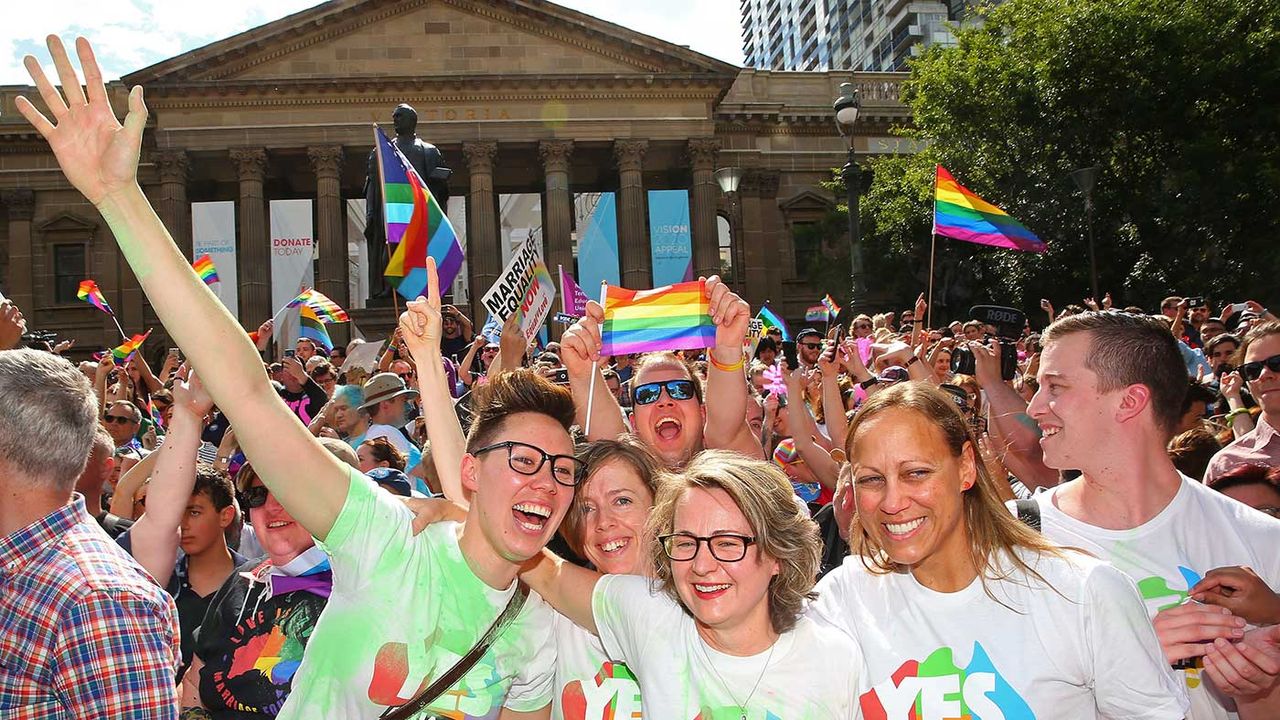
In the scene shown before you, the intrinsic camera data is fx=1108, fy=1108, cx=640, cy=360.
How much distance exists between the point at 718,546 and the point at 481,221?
3603 cm

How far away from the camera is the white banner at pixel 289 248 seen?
3553 cm

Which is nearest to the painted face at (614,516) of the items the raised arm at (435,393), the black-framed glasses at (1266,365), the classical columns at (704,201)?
the raised arm at (435,393)

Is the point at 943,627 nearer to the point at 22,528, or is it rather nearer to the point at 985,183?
the point at 22,528

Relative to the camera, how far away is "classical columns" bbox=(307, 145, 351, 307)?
37.6 meters

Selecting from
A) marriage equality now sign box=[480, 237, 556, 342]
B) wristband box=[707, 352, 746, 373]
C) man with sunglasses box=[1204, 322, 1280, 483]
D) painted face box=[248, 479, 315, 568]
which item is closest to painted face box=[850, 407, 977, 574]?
wristband box=[707, 352, 746, 373]

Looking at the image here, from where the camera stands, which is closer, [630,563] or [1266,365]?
[630,563]

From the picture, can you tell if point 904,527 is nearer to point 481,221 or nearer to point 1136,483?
point 1136,483

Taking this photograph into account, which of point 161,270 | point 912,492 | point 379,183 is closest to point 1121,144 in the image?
point 379,183

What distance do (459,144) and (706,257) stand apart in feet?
31.4

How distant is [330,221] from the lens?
Answer: 124ft

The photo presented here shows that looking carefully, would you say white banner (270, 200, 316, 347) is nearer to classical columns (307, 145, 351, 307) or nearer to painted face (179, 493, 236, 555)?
classical columns (307, 145, 351, 307)

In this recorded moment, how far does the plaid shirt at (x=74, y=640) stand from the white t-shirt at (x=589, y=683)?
3.91 ft

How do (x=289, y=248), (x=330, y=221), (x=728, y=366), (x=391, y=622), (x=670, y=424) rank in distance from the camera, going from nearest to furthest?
(x=391, y=622) < (x=728, y=366) < (x=670, y=424) < (x=289, y=248) < (x=330, y=221)

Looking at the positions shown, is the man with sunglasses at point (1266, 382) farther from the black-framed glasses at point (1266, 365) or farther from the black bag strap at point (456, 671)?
Result: the black bag strap at point (456, 671)
